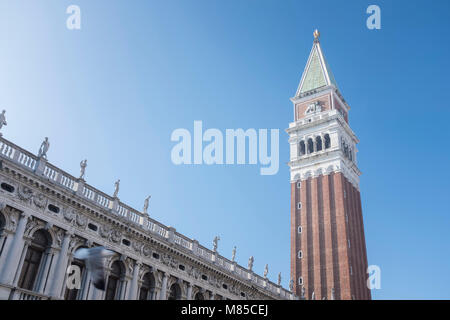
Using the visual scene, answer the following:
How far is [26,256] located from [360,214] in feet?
176

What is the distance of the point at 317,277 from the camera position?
5819 cm

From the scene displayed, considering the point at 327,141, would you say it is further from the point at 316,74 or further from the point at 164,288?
the point at 164,288

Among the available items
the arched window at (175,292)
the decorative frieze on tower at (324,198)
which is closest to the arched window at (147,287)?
the arched window at (175,292)

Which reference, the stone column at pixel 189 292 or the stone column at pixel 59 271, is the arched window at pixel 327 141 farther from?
the stone column at pixel 59 271

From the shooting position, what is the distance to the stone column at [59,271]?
81.3ft

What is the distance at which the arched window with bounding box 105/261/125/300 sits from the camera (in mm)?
28531

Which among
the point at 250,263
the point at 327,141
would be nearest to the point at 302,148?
the point at 327,141

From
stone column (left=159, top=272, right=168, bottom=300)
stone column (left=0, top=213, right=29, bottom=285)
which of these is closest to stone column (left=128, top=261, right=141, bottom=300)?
stone column (left=159, top=272, right=168, bottom=300)

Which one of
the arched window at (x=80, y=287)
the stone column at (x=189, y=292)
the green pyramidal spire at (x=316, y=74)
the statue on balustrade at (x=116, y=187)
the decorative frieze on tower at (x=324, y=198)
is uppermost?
the green pyramidal spire at (x=316, y=74)

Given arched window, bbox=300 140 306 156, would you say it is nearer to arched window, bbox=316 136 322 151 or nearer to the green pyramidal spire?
arched window, bbox=316 136 322 151

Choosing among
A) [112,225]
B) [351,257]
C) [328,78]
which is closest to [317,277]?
[351,257]

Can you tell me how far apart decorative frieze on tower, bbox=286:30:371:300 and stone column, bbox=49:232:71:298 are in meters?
36.6

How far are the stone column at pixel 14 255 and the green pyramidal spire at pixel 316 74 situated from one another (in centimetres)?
5691
